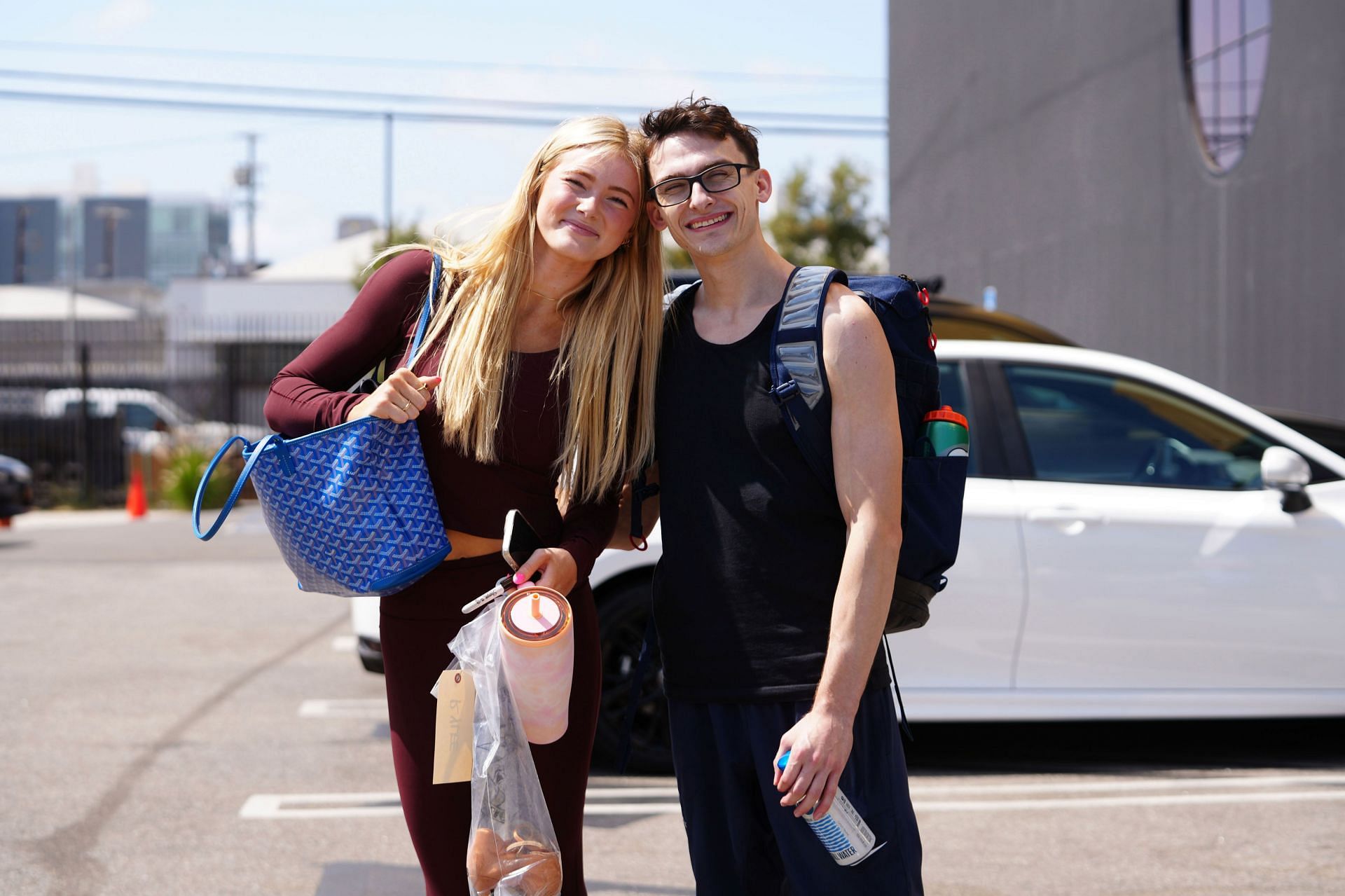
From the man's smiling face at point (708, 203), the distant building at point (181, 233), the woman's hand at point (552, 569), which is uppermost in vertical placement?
the distant building at point (181, 233)

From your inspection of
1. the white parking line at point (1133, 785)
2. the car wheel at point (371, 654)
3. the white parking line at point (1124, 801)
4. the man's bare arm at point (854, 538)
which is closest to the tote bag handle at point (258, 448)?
the man's bare arm at point (854, 538)

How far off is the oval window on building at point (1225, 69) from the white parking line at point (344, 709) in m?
7.95

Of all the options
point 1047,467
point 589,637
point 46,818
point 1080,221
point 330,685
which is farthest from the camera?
point 1080,221

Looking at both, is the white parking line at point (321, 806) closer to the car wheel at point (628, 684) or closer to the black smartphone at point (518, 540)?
the car wheel at point (628, 684)

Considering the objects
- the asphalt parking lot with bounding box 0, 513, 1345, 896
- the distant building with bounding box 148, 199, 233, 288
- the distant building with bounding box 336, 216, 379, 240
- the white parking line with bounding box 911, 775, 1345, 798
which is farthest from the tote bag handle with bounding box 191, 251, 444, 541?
the distant building with bounding box 148, 199, 233, 288

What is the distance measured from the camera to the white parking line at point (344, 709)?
623 cm

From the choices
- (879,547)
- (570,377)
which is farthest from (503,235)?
(879,547)

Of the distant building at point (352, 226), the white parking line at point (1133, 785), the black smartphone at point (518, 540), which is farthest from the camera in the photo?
the distant building at point (352, 226)

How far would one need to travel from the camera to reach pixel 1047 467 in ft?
16.8

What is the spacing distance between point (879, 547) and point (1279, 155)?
8.94 metres

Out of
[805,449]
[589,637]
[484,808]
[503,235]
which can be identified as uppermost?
[503,235]

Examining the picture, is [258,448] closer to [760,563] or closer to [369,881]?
[760,563]

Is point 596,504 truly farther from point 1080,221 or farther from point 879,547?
point 1080,221

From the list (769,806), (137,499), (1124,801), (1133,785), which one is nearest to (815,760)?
(769,806)
